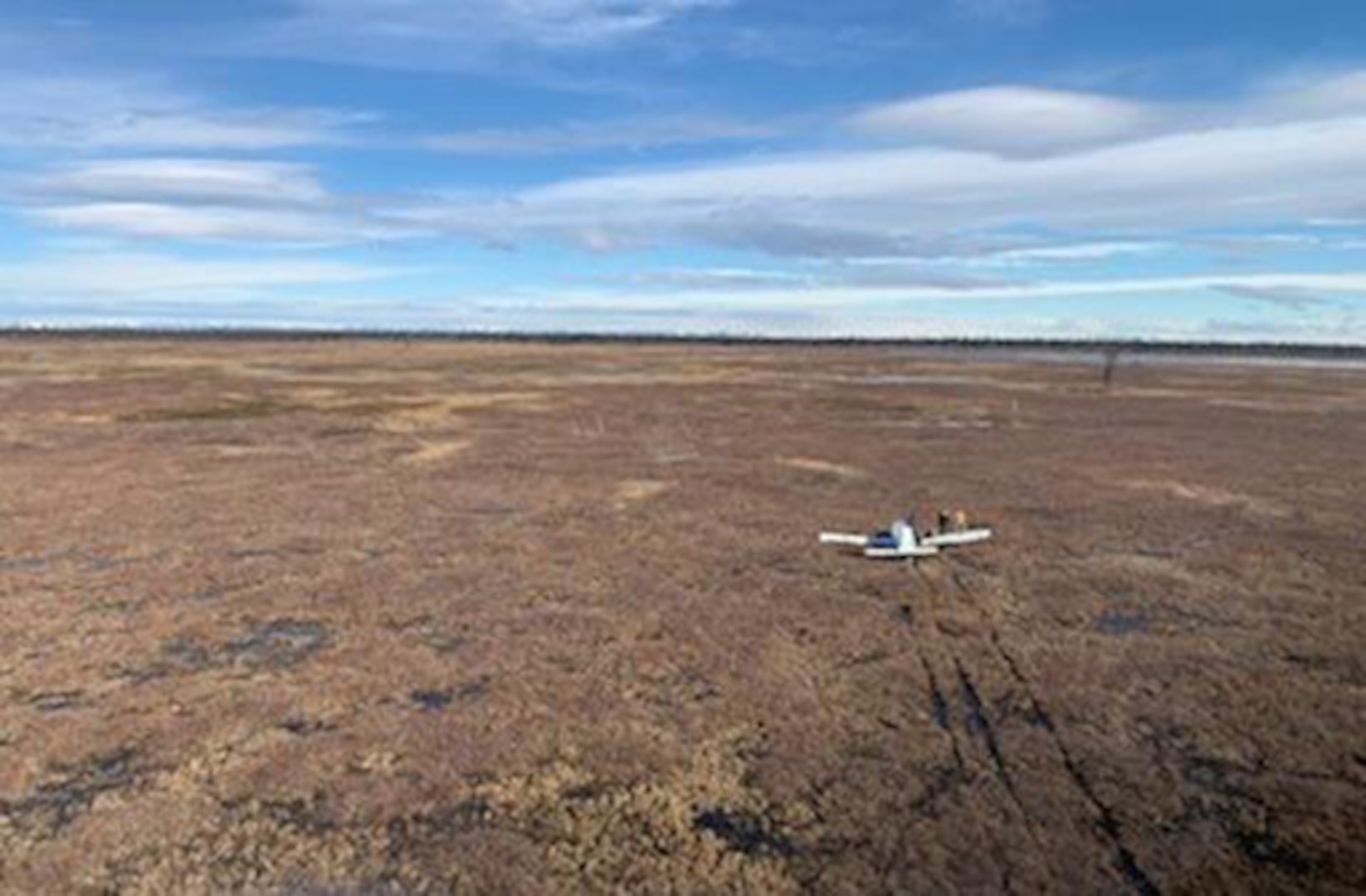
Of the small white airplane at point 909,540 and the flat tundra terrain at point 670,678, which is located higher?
the small white airplane at point 909,540

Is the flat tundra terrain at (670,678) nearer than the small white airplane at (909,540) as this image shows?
Yes

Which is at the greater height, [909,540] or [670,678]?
[909,540]

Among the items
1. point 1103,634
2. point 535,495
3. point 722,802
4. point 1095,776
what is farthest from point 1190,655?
point 535,495

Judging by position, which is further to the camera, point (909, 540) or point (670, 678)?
point (909, 540)

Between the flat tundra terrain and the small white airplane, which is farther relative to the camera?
the small white airplane

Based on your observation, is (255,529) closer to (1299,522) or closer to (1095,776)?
(1095,776)
